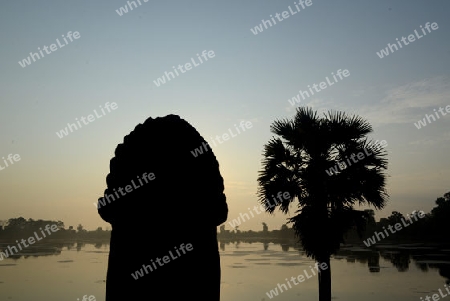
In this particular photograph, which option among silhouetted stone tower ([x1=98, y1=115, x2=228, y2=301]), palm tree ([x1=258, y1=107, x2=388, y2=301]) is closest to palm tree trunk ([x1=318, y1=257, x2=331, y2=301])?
palm tree ([x1=258, y1=107, x2=388, y2=301])

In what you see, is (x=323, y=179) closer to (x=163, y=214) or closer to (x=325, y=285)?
(x=325, y=285)

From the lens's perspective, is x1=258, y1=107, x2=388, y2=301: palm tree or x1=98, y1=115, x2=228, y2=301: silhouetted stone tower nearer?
x1=98, y1=115, x2=228, y2=301: silhouetted stone tower

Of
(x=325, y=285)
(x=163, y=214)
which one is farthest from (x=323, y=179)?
(x=163, y=214)

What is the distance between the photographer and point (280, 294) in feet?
69.5

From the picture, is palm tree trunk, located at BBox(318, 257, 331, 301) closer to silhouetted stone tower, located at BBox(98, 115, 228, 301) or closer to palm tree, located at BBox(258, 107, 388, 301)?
palm tree, located at BBox(258, 107, 388, 301)

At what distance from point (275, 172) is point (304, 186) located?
1.37m

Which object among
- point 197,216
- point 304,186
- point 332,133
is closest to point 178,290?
point 197,216

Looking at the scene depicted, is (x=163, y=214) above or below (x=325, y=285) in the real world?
above

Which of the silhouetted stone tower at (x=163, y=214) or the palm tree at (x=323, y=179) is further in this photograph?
the palm tree at (x=323, y=179)

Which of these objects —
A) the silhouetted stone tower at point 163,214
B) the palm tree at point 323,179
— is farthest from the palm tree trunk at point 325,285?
the silhouetted stone tower at point 163,214

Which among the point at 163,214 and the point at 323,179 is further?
the point at 323,179

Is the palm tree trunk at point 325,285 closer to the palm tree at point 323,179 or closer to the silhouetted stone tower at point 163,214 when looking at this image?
the palm tree at point 323,179

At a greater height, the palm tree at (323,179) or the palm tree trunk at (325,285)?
the palm tree at (323,179)

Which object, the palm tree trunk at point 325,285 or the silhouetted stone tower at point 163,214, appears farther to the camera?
the palm tree trunk at point 325,285
